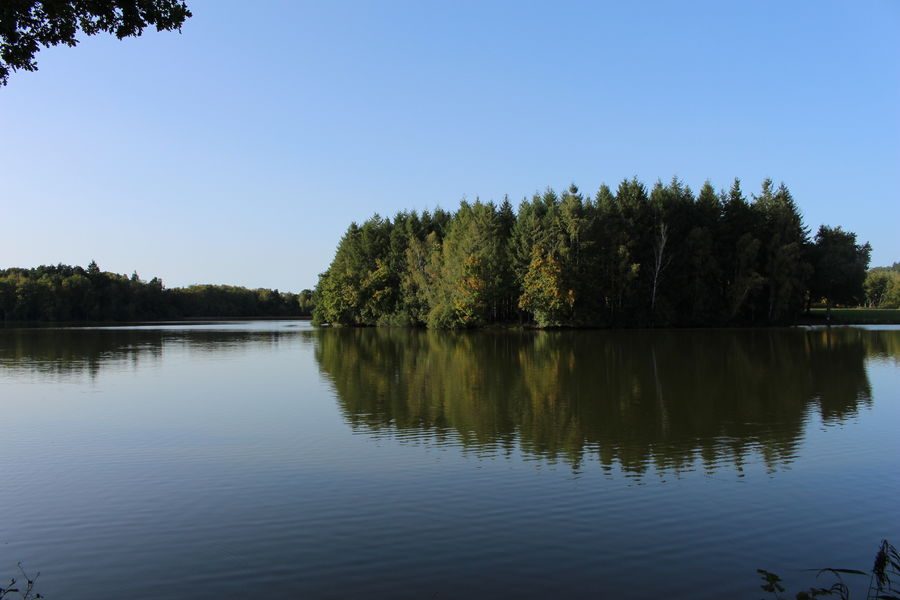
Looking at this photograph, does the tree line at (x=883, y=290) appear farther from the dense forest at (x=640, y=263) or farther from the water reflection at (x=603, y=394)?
the water reflection at (x=603, y=394)

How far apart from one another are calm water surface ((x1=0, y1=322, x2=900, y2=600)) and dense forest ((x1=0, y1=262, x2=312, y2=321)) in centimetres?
12129

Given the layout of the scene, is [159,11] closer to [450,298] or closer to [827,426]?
[827,426]

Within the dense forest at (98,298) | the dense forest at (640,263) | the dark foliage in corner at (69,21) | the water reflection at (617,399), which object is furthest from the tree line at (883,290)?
the dark foliage in corner at (69,21)

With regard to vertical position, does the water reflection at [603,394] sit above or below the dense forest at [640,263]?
below

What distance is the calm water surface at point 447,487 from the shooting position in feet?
25.7

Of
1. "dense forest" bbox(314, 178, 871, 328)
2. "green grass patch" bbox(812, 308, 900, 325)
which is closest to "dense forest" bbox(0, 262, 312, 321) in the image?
"dense forest" bbox(314, 178, 871, 328)

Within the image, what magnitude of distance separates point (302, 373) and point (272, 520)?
72.0ft

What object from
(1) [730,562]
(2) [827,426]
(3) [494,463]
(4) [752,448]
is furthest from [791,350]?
(1) [730,562]

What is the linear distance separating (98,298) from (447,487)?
144 m

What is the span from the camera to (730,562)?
8008 millimetres

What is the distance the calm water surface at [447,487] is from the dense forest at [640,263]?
150ft

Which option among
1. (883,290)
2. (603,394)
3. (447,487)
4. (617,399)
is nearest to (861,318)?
(883,290)

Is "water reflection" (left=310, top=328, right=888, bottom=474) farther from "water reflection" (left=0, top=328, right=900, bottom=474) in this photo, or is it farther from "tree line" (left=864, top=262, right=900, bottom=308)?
"tree line" (left=864, top=262, right=900, bottom=308)

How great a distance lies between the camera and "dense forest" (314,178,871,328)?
70.9 meters
